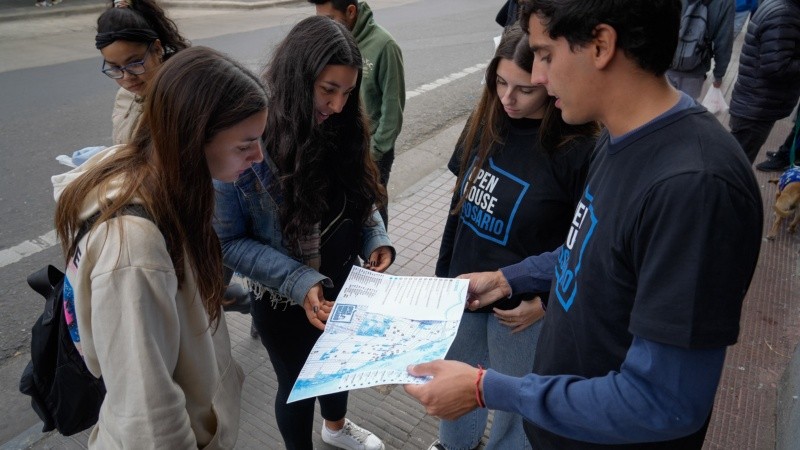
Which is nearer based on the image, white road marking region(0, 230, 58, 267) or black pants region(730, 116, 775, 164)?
white road marking region(0, 230, 58, 267)

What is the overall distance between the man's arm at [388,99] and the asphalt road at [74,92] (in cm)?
61

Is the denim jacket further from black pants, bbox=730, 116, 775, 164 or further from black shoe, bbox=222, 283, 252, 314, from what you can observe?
black pants, bbox=730, 116, 775, 164

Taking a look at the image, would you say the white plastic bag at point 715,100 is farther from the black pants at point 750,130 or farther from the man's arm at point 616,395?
the man's arm at point 616,395

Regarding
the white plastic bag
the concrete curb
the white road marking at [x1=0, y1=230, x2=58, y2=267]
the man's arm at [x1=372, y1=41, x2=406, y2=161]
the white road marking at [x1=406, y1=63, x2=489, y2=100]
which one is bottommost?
the white road marking at [x1=406, y1=63, x2=489, y2=100]

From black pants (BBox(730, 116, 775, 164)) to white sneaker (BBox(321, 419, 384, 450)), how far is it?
3.82 metres

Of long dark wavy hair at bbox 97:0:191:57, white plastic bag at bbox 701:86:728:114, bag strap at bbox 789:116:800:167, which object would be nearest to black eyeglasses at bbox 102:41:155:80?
long dark wavy hair at bbox 97:0:191:57

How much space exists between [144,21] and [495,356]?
216 centimetres

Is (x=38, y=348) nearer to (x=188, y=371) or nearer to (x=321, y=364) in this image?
(x=188, y=371)

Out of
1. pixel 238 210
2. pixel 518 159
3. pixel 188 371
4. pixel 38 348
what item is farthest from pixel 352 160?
pixel 38 348

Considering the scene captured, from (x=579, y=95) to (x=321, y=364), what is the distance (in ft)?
3.08

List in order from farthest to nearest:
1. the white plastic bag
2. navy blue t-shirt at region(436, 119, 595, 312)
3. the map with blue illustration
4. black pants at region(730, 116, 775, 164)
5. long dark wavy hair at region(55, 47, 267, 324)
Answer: the white plastic bag → black pants at region(730, 116, 775, 164) → navy blue t-shirt at region(436, 119, 595, 312) → the map with blue illustration → long dark wavy hair at region(55, 47, 267, 324)

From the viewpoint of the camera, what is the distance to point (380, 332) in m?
1.60

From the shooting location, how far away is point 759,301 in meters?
3.75

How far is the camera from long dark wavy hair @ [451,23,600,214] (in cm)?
186
